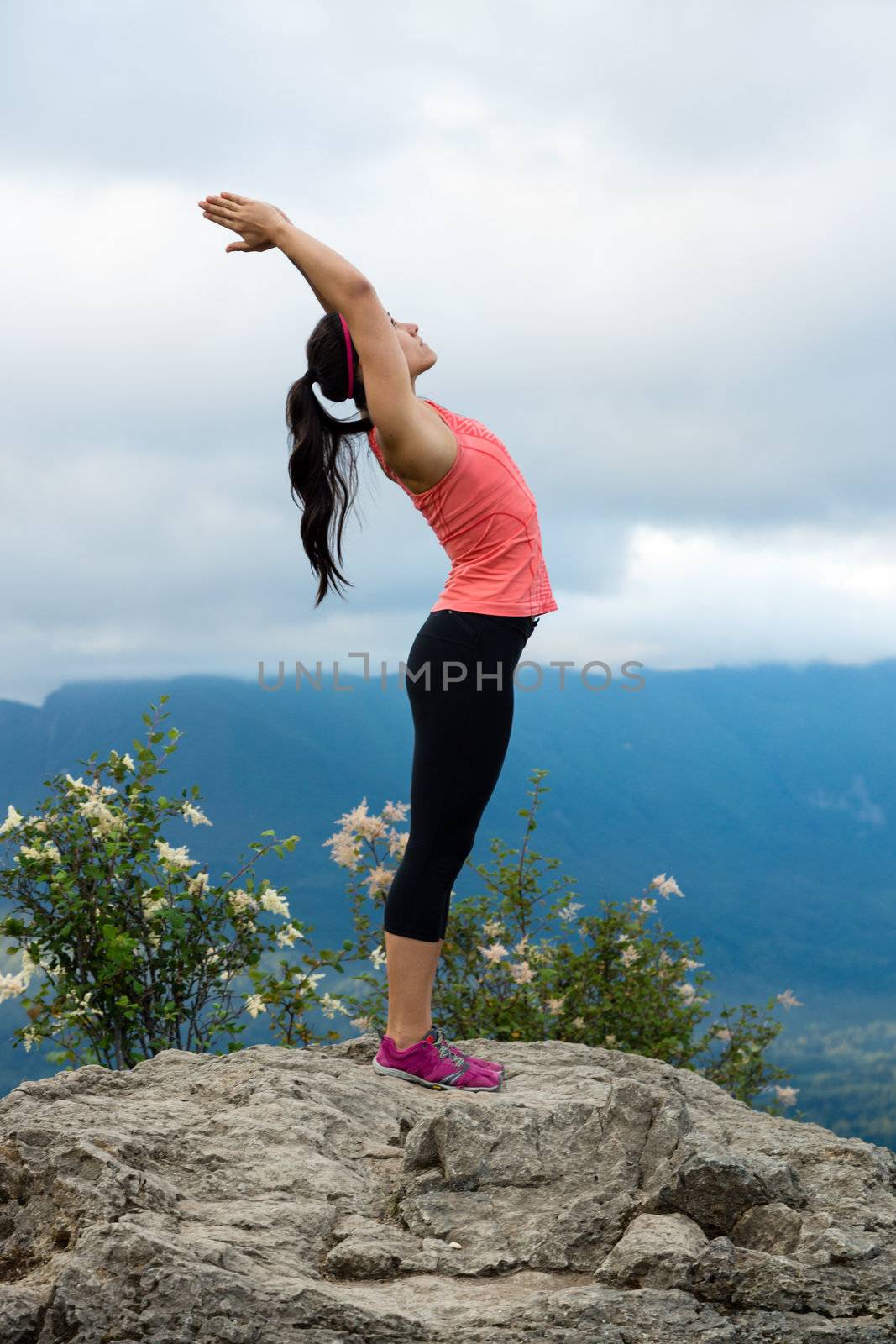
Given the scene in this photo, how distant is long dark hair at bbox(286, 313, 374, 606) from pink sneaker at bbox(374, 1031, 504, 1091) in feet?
5.46

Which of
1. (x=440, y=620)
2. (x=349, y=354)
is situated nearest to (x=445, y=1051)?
(x=440, y=620)

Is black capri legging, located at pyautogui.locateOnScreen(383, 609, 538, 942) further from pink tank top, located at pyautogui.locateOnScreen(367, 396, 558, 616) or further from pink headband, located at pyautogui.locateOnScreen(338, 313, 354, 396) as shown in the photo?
pink headband, located at pyautogui.locateOnScreen(338, 313, 354, 396)

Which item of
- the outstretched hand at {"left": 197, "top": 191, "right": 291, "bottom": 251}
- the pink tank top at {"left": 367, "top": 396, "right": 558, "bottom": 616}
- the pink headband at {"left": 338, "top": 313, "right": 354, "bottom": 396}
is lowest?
the pink tank top at {"left": 367, "top": 396, "right": 558, "bottom": 616}

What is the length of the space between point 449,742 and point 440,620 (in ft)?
1.27

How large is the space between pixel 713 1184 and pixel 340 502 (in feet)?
8.05

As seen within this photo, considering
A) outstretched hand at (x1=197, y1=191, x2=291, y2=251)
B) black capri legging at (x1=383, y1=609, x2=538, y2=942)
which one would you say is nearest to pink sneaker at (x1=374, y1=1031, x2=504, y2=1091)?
black capri legging at (x1=383, y1=609, x2=538, y2=942)

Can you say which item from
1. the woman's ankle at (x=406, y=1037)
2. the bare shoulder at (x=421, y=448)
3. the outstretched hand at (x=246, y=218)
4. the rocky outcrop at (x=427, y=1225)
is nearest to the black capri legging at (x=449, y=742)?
the woman's ankle at (x=406, y=1037)

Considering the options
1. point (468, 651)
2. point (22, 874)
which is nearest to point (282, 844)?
point (22, 874)

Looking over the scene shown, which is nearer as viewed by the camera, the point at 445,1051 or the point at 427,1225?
the point at 427,1225

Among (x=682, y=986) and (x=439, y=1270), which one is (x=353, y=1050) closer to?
(x=439, y=1270)

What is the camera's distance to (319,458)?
4094 mm

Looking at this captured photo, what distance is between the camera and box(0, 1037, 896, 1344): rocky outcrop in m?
2.31

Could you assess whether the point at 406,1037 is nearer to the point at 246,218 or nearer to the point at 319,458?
the point at 319,458

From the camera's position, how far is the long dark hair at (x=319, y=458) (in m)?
4.04
